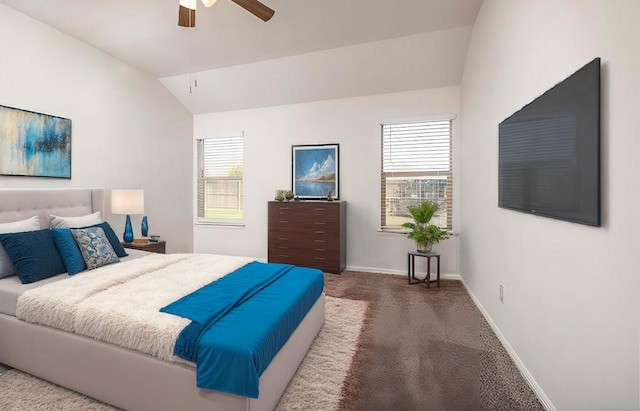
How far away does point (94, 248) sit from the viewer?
2.73m

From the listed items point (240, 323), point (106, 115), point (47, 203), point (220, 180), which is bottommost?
point (240, 323)

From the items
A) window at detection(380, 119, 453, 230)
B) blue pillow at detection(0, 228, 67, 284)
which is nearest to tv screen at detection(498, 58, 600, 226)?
window at detection(380, 119, 453, 230)

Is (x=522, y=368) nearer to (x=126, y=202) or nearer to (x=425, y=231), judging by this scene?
(x=425, y=231)

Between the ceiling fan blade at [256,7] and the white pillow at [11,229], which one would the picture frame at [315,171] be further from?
the white pillow at [11,229]

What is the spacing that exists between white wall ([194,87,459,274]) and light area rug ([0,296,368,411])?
95.1 inches

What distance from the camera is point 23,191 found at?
9.69ft

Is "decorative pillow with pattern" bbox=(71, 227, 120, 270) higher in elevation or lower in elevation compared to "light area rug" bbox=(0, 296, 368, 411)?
higher

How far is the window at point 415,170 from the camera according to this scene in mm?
4539

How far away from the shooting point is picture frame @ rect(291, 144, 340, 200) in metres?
4.97

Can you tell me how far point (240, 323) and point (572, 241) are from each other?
Result: 5.95ft

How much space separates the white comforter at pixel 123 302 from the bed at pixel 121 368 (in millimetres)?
66

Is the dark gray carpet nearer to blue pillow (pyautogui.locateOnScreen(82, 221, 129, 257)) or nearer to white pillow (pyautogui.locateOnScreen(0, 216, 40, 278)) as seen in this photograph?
blue pillow (pyautogui.locateOnScreen(82, 221, 129, 257))

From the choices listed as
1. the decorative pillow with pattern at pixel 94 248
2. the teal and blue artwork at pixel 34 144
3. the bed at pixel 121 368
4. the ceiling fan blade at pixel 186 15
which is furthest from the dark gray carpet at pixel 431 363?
the teal and blue artwork at pixel 34 144

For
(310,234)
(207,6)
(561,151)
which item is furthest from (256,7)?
(310,234)
